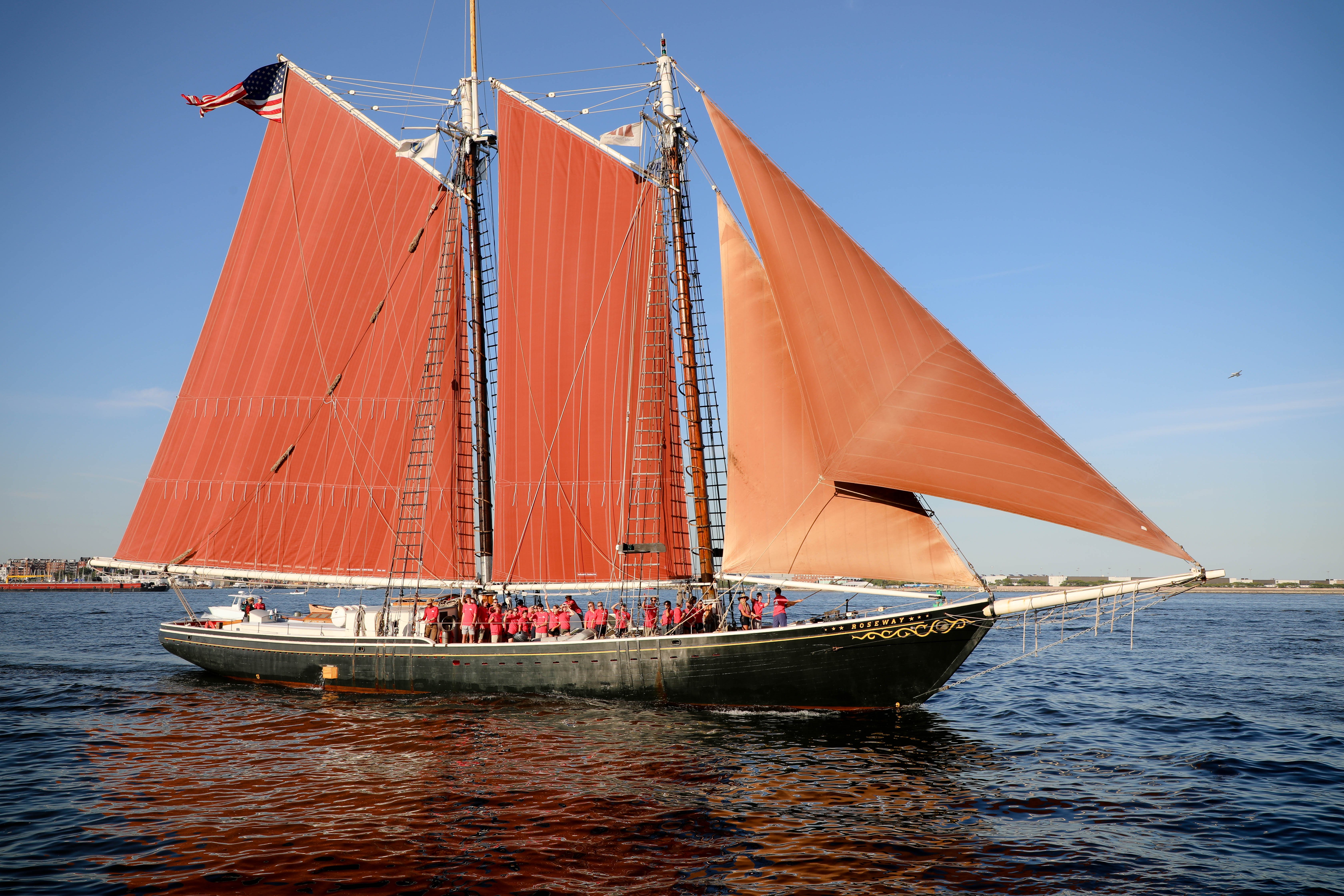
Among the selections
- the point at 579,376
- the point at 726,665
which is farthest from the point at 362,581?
the point at 726,665

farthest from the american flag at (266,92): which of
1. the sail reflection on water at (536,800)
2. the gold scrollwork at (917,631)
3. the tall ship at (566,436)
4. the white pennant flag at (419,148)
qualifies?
the gold scrollwork at (917,631)

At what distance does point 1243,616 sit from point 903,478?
7928cm

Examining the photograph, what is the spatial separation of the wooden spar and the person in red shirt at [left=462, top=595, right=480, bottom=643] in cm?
384

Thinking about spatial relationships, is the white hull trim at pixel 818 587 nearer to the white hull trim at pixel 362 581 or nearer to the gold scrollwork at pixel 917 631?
the gold scrollwork at pixel 917 631

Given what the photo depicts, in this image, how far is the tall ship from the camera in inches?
821

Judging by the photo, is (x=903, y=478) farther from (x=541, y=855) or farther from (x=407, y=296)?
(x=407, y=296)

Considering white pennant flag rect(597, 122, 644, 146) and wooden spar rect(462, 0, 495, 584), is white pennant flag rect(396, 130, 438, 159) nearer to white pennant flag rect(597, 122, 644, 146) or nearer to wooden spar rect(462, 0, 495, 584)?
wooden spar rect(462, 0, 495, 584)

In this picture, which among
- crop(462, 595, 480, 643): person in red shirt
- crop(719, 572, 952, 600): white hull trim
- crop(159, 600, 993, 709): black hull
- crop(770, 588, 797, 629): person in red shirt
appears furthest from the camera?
crop(462, 595, 480, 643): person in red shirt

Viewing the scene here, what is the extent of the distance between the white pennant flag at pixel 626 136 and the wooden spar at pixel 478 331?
23.1 ft

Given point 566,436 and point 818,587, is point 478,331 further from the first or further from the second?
point 818,587

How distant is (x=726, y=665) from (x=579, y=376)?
37.6ft

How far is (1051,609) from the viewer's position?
2258cm

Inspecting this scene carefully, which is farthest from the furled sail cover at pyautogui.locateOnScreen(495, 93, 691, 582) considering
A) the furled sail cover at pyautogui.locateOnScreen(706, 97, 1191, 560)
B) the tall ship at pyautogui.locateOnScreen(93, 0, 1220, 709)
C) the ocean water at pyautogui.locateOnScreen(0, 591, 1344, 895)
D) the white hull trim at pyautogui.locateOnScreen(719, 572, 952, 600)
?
the furled sail cover at pyautogui.locateOnScreen(706, 97, 1191, 560)

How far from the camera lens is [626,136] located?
28391 millimetres
